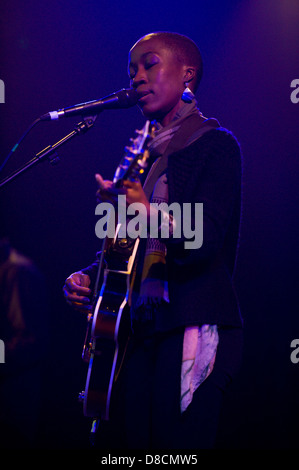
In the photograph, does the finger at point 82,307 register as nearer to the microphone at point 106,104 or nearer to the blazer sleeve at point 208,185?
the blazer sleeve at point 208,185

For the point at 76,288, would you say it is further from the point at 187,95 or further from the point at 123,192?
the point at 187,95

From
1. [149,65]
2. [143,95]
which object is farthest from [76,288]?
[149,65]

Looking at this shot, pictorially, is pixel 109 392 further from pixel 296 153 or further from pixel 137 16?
pixel 137 16

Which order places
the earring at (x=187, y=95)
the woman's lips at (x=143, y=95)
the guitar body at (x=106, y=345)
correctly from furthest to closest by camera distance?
the woman's lips at (x=143, y=95)
the earring at (x=187, y=95)
the guitar body at (x=106, y=345)

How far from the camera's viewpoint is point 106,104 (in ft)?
5.96

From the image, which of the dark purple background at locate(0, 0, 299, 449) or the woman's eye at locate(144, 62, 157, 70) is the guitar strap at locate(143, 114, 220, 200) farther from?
the dark purple background at locate(0, 0, 299, 449)

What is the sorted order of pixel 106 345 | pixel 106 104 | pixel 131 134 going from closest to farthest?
pixel 106 345
pixel 106 104
pixel 131 134

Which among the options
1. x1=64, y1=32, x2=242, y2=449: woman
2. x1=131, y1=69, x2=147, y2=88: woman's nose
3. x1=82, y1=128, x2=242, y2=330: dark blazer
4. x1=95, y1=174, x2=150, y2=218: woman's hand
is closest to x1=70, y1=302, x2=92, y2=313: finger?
x1=64, y1=32, x2=242, y2=449: woman

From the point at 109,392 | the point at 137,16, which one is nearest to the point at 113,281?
the point at 109,392

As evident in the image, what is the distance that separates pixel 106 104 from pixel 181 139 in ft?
1.26

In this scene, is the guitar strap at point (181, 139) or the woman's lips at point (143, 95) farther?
the woman's lips at point (143, 95)

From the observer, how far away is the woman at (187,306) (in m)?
1.44

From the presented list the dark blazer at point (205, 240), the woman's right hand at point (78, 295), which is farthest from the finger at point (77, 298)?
the dark blazer at point (205, 240)

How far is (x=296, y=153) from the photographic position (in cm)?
271
